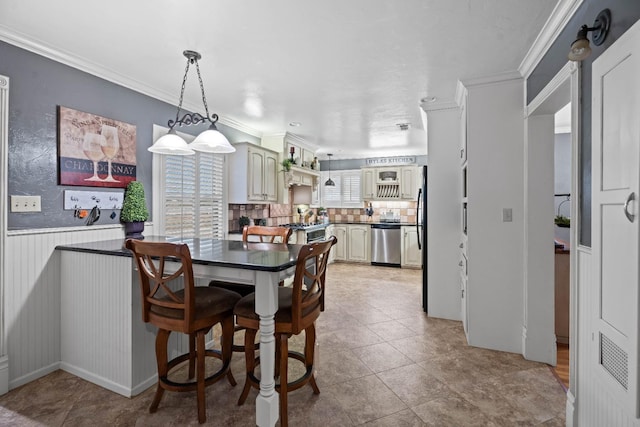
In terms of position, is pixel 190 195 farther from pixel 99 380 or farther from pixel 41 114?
pixel 99 380

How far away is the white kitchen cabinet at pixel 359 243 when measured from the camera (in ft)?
22.0

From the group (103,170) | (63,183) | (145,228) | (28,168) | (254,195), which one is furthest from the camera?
(254,195)

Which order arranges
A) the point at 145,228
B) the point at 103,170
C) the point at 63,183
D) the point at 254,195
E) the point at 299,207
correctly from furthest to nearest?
1. the point at 299,207
2. the point at 254,195
3. the point at 145,228
4. the point at 103,170
5. the point at 63,183

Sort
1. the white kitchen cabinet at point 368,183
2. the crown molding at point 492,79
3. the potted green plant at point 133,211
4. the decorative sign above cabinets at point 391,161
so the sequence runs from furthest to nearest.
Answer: the white kitchen cabinet at point 368,183, the decorative sign above cabinets at point 391,161, the potted green plant at point 133,211, the crown molding at point 492,79

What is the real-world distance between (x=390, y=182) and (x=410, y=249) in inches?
58.0

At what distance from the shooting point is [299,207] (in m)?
6.50

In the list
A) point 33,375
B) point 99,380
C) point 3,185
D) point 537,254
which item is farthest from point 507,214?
point 33,375

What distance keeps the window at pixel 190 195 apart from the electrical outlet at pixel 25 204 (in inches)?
38.5

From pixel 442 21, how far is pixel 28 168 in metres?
2.94

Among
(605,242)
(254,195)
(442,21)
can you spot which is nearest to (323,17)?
(442,21)

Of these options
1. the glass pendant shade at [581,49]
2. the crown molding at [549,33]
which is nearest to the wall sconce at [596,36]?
the glass pendant shade at [581,49]

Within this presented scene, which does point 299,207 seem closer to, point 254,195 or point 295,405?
point 254,195

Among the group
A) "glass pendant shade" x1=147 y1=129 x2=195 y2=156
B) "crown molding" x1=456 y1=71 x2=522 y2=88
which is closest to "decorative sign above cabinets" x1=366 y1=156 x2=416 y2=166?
"crown molding" x1=456 y1=71 x2=522 y2=88

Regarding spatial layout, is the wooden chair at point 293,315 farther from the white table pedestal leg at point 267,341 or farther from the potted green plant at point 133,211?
the potted green plant at point 133,211
